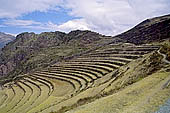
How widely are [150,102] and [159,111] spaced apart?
2.60m

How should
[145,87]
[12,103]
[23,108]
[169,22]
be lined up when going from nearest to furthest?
[145,87]
[23,108]
[12,103]
[169,22]

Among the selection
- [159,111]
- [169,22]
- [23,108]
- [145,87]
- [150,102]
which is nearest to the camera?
[159,111]

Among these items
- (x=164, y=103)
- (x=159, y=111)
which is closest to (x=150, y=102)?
(x=164, y=103)

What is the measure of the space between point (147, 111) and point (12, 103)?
52.7 m

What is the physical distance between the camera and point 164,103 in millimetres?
17031

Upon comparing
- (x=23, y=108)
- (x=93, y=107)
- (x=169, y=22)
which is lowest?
(x=23, y=108)

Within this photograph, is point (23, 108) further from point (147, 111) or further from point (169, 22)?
point (169, 22)

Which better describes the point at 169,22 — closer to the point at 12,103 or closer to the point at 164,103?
the point at 12,103

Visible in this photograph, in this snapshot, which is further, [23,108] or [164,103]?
[23,108]

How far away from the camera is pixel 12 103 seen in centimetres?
6100

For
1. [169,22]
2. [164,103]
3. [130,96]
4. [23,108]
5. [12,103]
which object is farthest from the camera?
[169,22]

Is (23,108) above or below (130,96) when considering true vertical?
below

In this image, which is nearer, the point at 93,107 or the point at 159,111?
the point at 159,111

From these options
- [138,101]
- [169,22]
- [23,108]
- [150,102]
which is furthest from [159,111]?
[169,22]
